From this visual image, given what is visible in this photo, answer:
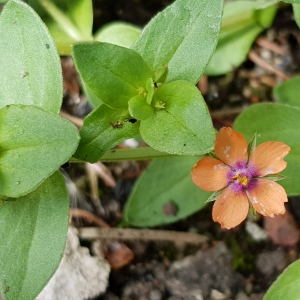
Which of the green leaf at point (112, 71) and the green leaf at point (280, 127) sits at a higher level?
the green leaf at point (112, 71)

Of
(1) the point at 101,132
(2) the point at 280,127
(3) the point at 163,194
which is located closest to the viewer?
(1) the point at 101,132

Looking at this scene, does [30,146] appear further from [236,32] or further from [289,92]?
[236,32]

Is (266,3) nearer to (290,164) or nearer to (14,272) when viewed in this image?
(290,164)

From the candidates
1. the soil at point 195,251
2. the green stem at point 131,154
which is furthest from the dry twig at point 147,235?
the green stem at point 131,154

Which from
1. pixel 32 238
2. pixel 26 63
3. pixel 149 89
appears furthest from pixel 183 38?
pixel 32 238

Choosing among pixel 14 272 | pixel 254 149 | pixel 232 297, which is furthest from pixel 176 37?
pixel 232 297

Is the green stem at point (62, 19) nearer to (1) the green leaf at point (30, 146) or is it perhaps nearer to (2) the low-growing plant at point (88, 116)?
(2) the low-growing plant at point (88, 116)
